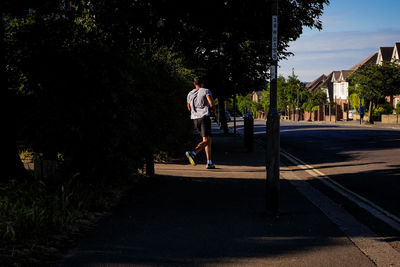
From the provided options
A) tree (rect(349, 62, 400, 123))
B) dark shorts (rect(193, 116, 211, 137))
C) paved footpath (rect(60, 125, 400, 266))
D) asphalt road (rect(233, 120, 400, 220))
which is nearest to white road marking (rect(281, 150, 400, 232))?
asphalt road (rect(233, 120, 400, 220))

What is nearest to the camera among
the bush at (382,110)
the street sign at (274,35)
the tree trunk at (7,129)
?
the street sign at (274,35)

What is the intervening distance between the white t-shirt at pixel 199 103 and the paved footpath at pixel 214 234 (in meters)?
2.93

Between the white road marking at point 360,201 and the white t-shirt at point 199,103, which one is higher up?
the white t-shirt at point 199,103

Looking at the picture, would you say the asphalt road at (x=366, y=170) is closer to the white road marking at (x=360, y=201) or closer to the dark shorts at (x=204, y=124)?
the white road marking at (x=360, y=201)

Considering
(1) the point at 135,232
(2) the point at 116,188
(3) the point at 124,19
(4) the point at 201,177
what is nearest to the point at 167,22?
(3) the point at 124,19

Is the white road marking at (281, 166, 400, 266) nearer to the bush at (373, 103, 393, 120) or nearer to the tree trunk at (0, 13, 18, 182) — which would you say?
the tree trunk at (0, 13, 18, 182)

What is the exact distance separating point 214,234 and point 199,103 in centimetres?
589

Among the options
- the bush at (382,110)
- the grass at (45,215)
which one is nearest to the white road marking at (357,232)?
the grass at (45,215)

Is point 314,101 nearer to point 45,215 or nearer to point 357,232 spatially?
point 357,232

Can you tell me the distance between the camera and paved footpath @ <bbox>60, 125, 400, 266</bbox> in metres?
4.21

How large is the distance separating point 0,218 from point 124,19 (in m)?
5.78

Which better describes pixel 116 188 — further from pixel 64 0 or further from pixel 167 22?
pixel 167 22

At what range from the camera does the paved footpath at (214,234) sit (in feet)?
13.8

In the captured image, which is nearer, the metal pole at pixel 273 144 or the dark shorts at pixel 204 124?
the metal pole at pixel 273 144
